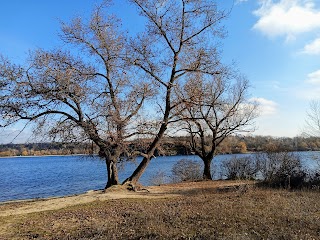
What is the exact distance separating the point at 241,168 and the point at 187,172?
4.52 m

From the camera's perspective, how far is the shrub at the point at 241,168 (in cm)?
2458

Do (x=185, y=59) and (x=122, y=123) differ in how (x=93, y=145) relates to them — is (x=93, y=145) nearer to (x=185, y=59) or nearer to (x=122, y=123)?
(x=122, y=123)

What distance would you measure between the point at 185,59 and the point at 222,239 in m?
12.7

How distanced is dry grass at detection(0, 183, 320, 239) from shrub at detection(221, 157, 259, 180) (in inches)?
495

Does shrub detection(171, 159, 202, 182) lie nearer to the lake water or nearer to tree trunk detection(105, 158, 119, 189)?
the lake water

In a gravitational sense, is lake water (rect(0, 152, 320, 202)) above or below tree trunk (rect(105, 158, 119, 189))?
below

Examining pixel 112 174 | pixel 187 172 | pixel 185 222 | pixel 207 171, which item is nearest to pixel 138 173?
pixel 112 174

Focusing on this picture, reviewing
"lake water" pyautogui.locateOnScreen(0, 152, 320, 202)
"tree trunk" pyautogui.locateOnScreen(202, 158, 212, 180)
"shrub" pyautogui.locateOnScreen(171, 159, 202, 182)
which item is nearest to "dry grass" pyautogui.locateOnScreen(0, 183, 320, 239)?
"lake water" pyautogui.locateOnScreen(0, 152, 320, 202)

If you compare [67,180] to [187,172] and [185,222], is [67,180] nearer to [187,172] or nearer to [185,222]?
[187,172]

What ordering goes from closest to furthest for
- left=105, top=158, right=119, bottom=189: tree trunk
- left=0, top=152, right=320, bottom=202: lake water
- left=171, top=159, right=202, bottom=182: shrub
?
left=105, top=158, right=119, bottom=189: tree trunk, left=0, top=152, right=320, bottom=202: lake water, left=171, top=159, right=202, bottom=182: shrub

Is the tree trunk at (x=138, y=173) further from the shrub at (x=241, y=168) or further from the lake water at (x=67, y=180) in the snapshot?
the shrub at (x=241, y=168)

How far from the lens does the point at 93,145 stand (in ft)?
55.2

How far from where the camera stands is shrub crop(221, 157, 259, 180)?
24.6m

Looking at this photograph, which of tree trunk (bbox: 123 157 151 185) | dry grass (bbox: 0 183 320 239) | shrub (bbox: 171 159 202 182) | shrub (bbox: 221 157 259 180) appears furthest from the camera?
shrub (bbox: 171 159 202 182)
